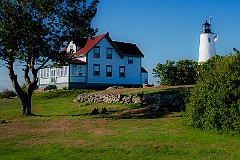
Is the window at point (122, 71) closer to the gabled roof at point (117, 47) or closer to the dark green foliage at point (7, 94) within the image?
the gabled roof at point (117, 47)

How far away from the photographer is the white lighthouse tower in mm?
47266

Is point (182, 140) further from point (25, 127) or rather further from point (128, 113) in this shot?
point (128, 113)

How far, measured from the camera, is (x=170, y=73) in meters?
32.4

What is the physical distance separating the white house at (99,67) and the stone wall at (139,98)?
14.2 meters

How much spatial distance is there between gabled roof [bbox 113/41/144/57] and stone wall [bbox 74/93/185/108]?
20902 millimetres

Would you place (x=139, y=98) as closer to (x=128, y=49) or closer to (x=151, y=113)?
(x=151, y=113)

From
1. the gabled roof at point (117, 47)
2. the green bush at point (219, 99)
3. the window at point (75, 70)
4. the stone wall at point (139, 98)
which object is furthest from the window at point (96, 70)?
the green bush at point (219, 99)

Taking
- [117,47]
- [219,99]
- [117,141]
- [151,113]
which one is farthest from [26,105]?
[117,47]

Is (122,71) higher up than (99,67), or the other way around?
(99,67)

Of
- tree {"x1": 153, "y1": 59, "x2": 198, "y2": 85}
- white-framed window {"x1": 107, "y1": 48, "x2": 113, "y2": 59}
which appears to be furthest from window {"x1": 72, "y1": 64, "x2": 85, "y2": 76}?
tree {"x1": 153, "y1": 59, "x2": 198, "y2": 85}

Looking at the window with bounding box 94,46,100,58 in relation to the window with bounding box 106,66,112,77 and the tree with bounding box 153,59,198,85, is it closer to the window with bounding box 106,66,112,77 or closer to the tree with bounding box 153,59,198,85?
the window with bounding box 106,66,112,77

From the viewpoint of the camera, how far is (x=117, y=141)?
35.7 feet

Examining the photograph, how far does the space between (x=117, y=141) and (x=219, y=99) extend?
4118 millimetres

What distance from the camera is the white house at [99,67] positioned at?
41.9 metres
